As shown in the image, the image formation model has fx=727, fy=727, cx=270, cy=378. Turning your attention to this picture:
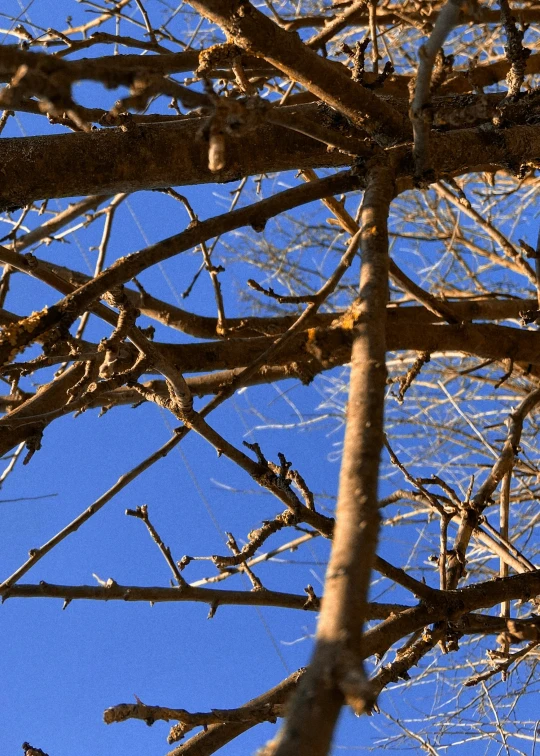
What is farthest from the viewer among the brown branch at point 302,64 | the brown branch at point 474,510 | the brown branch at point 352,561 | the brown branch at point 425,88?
the brown branch at point 474,510

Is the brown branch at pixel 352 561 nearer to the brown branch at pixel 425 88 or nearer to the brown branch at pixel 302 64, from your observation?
the brown branch at pixel 425 88

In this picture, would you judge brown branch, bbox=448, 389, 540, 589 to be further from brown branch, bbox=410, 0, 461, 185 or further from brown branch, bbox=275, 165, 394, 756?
brown branch, bbox=275, 165, 394, 756

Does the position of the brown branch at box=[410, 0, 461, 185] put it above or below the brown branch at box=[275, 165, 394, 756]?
above

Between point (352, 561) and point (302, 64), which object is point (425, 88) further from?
point (352, 561)

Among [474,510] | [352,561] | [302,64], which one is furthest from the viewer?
[474,510]

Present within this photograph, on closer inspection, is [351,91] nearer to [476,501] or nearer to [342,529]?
[342,529]

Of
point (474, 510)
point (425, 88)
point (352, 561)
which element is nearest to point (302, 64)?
point (425, 88)

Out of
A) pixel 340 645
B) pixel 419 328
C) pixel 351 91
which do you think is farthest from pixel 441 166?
pixel 340 645

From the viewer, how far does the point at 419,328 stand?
83.4 inches

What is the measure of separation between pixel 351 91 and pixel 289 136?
1.02 feet

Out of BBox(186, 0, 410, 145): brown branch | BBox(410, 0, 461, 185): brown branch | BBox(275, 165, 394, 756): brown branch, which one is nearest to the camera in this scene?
BBox(275, 165, 394, 756): brown branch

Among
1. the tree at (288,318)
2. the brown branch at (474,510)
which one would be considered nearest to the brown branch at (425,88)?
the tree at (288,318)

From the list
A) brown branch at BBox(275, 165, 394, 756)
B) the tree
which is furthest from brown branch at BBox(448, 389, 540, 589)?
brown branch at BBox(275, 165, 394, 756)

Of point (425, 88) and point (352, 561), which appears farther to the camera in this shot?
point (425, 88)
